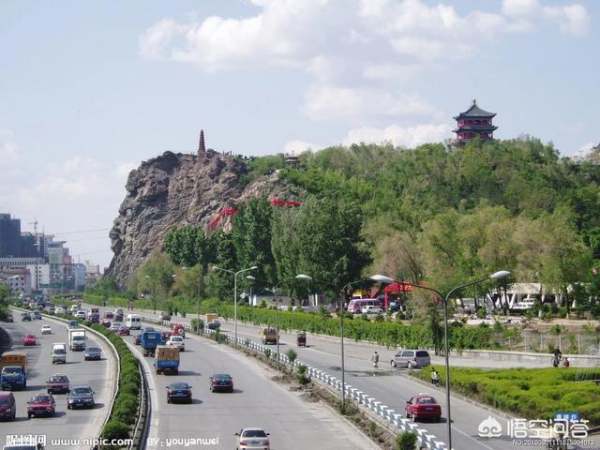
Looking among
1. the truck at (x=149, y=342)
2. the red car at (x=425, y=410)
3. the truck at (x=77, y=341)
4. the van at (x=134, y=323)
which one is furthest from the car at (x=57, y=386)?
the van at (x=134, y=323)

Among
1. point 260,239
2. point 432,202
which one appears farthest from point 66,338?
point 432,202

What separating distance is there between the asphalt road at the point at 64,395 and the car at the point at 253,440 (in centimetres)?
677

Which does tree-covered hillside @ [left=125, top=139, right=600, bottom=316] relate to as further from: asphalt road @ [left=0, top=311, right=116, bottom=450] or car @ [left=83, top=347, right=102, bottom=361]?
car @ [left=83, top=347, right=102, bottom=361]

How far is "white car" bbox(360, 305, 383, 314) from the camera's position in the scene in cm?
11293

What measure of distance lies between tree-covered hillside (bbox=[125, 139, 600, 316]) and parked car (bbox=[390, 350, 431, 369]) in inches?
774

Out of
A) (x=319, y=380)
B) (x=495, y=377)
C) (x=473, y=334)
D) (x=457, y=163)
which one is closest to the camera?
(x=495, y=377)

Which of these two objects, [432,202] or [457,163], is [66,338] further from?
[457,163]

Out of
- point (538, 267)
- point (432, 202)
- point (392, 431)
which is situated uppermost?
point (432, 202)

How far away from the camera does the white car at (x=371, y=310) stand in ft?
371

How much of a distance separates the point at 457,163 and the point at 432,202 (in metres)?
26.9

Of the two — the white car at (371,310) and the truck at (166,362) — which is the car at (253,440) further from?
the white car at (371,310)

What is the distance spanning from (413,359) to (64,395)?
24.7m

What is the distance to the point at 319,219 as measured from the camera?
366 ft

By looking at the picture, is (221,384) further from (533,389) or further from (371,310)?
(371,310)
